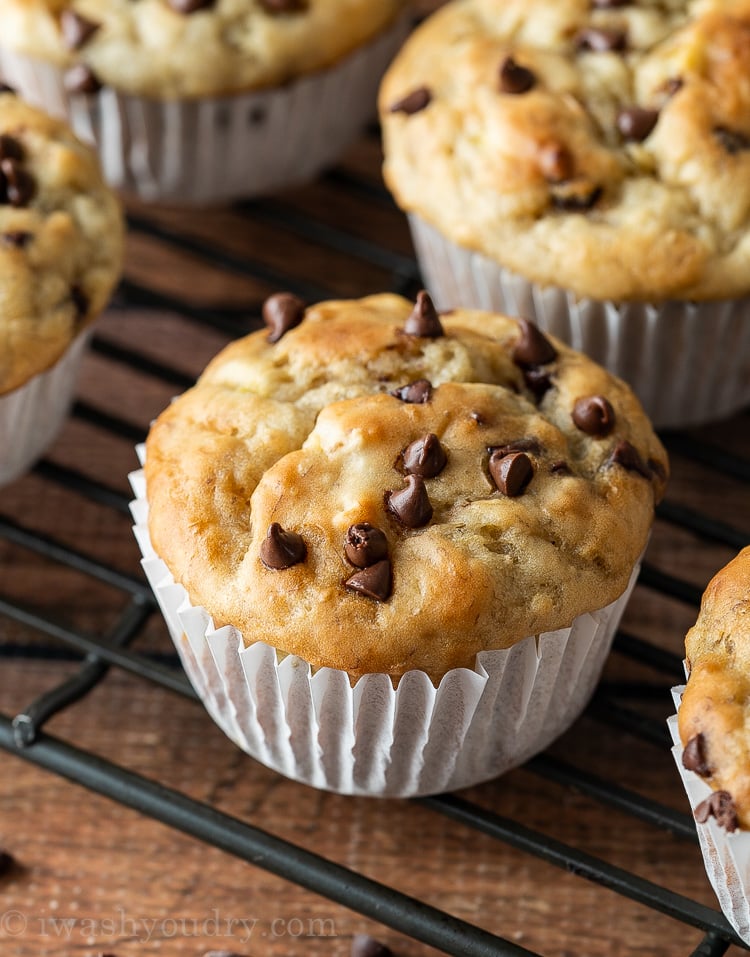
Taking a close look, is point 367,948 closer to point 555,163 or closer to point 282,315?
point 282,315

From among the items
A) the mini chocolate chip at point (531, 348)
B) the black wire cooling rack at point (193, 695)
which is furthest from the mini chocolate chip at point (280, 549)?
the mini chocolate chip at point (531, 348)

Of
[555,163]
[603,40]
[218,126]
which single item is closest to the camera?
[555,163]

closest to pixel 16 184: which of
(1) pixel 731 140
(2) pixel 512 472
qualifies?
(2) pixel 512 472

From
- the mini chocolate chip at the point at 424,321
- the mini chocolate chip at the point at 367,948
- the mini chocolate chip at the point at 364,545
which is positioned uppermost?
the mini chocolate chip at the point at 424,321

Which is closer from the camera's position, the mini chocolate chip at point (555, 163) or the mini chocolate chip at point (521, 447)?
the mini chocolate chip at point (521, 447)

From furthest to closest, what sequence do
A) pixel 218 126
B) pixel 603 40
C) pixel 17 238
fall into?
pixel 218 126 → pixel 603 40 → pixel 17 238

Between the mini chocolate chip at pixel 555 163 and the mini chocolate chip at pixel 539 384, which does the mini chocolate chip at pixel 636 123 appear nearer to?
the mini chocolate chip at pixel 555 163
